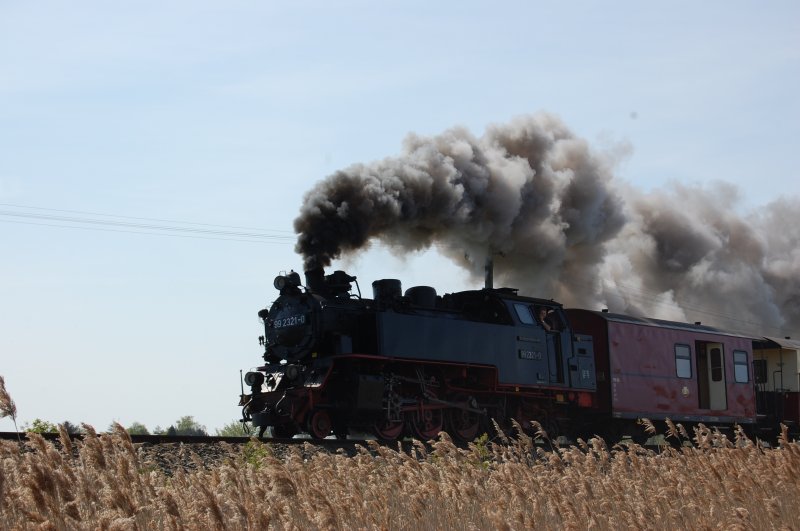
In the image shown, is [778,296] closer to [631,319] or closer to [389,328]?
[631,319]

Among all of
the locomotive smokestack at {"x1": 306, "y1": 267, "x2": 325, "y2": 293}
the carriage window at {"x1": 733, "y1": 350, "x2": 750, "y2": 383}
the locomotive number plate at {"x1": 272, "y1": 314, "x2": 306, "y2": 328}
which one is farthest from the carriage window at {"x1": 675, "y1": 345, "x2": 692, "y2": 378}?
the locomotive number plate at {"x1": 272, "y1": 314, "x2": 306, "y2": 328}

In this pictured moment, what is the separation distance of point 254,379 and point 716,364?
36.1ft

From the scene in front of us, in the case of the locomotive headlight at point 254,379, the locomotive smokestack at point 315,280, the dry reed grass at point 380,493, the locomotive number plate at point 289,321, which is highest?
the locomotive smokestack at point 315,280

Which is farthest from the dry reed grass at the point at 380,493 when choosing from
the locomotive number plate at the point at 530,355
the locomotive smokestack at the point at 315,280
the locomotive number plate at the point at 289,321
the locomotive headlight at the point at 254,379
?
the locomotive number plate at the point at 530,355

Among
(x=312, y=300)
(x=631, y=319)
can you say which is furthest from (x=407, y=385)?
(x=631, y=319)

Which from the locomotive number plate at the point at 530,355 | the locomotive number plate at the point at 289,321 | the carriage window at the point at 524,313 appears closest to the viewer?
the locomotive number plate at the point at 289,321

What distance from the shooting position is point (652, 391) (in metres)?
20.6

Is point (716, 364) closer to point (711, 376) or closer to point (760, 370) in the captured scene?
point (711, 376)

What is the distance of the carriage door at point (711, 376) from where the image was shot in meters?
21.8

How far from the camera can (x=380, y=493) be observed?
21.0 ft

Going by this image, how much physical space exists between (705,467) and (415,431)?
9.61 meters

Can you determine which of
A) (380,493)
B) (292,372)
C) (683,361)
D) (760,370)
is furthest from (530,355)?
(380,493)

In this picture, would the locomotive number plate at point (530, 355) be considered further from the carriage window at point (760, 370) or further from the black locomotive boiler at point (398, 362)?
the carriage window at point (760, 370)

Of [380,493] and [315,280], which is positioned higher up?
[315,280]
